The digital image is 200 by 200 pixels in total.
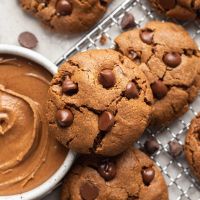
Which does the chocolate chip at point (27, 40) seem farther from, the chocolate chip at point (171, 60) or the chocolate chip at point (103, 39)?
the chocolate chip at point (171, 60)

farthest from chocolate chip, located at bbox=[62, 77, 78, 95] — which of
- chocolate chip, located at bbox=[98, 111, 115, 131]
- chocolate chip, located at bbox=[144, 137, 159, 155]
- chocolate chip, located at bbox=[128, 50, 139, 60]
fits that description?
chocolate chip, located at bbox=[144, 137, 159, 155]

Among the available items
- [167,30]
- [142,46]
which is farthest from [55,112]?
[167,30]

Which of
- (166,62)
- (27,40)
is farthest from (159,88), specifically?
(27,40)

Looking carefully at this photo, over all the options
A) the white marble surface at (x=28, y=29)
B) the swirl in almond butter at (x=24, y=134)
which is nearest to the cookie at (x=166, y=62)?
the white marble surface at (x=28, y=29)

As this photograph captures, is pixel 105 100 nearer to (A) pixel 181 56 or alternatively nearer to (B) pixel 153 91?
(B) pixel 153 91

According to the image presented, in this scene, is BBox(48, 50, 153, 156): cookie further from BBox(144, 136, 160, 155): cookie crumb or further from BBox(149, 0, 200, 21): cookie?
BBox(149, 0, 200, 21): cookie

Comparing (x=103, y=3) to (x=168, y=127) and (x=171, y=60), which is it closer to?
(x=171, y=60)
